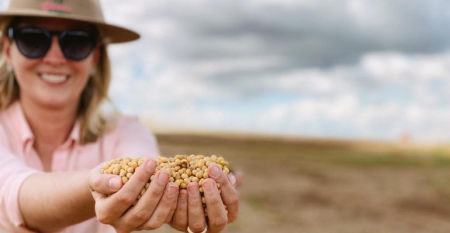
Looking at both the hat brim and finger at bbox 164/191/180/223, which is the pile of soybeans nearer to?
finger at bbox 164/191/180/223

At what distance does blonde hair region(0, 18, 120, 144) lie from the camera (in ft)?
10.7

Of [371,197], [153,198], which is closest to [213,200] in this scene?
[153,198]

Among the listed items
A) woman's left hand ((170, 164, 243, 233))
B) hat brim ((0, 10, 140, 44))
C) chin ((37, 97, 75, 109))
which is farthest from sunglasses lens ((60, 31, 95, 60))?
woman's left hand ((170, 164, 243, 233))

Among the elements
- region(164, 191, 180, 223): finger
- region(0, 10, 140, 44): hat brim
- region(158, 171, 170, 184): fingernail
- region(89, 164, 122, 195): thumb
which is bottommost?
region(164, 191, 180, 223): finger

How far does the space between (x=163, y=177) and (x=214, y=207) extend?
30 centimetres

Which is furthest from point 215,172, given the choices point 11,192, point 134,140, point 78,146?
point 78,146

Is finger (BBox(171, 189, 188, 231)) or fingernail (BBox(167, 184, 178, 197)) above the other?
fingernail (BBox(167, 184, 178, 197))

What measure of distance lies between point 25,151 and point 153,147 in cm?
88

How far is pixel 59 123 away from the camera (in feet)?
10.7

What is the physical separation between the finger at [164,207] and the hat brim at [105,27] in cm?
159

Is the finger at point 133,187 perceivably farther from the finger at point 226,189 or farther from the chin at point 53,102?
the chin at point 53,102

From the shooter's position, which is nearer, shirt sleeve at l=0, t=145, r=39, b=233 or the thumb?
the thumb

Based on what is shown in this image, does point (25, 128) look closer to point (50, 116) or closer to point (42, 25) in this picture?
point (50, 116)

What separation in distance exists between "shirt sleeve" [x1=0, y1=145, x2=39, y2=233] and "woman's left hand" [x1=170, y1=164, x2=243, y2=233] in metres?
0.90
